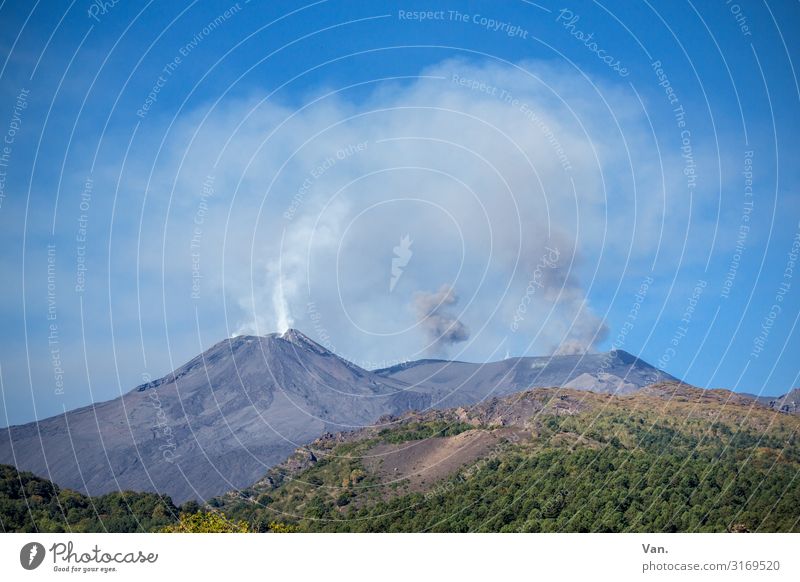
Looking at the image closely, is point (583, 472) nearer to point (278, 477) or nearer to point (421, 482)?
point (421, 482)
